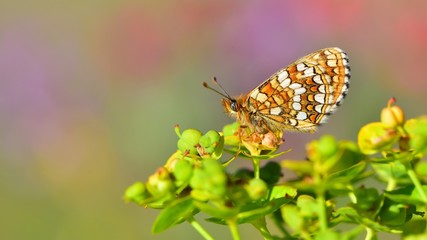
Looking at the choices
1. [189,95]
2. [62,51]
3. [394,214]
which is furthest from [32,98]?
[394,214]

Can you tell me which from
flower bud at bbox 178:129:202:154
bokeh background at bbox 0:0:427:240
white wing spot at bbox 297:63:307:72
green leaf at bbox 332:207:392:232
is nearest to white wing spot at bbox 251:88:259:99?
white wing spot at bbox 297:63:307:72

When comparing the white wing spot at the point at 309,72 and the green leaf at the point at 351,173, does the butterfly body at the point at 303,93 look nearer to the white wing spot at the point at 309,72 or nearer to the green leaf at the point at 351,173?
A: the white wing spot at the point at 309,72

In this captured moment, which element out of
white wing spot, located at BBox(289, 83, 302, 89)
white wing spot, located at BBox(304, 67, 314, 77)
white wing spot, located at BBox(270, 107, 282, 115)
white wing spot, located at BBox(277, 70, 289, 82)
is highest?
white wing spot, located at BBox(277, 70, 289, 82)

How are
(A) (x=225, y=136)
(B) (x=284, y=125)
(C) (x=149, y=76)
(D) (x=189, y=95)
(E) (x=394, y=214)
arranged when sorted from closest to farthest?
(E) (x=394, y=214), (A) (x=225, y=136), (B) (x=284, y=125), (D) (x=189, y=95), (C) (x=149, y=76)

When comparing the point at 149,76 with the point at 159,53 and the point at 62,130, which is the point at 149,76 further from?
the point at 62,130

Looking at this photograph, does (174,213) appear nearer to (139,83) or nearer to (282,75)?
(282,75)

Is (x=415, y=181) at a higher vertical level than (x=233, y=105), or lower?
lower

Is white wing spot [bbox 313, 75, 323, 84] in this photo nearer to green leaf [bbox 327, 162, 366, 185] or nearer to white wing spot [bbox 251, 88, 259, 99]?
white wing spot [bbox 251, 88, 259, 99]

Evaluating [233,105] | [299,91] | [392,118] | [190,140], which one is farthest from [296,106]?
[392,118]
